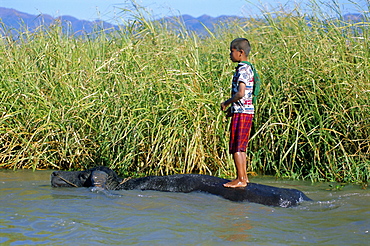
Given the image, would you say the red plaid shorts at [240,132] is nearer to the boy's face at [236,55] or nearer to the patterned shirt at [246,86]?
the patterned shirt at [246,86]

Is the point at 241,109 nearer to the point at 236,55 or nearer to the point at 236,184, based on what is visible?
the point at 236,55

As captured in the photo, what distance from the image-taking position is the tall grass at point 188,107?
612 centimetres

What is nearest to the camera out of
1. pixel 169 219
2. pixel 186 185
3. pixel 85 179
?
pixel 169 219

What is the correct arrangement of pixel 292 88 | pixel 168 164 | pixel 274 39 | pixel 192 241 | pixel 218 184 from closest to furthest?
pixel 192 241
pixel 218 184
pixel 168 164
pixel 292 88
pixel 274 39

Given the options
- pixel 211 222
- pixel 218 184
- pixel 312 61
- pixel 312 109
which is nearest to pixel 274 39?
pixel 312 61

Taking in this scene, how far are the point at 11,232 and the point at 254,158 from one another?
3.51 metres

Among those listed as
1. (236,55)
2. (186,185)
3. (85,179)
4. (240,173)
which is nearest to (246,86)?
(236,55)

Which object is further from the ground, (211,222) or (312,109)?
(312,109)

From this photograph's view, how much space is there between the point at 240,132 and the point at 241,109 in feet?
0.79

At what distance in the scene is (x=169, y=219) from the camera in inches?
167

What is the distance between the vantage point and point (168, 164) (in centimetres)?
603

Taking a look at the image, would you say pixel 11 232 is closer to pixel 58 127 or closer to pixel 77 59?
pixel 58 127

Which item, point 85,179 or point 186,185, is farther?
point 85,179

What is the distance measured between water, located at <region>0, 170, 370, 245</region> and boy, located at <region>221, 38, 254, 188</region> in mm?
371
